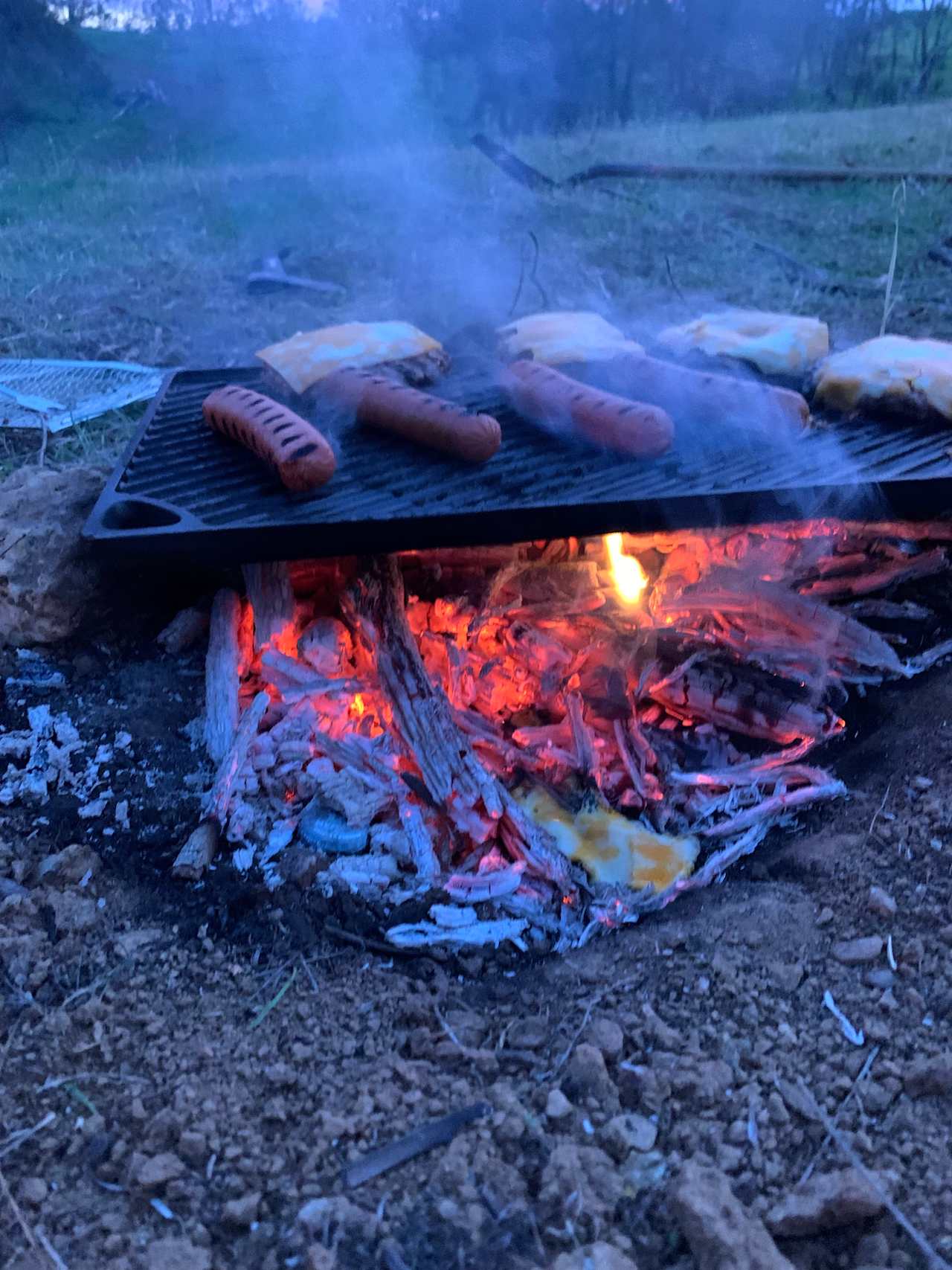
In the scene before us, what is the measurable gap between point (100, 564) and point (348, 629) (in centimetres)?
75

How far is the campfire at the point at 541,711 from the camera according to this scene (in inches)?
82.3

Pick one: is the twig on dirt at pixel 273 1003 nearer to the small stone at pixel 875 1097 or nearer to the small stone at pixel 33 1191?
the small stone at pixel 33 1191

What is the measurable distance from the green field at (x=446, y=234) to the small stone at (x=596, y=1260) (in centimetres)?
448

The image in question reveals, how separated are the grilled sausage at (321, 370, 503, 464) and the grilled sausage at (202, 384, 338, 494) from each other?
0.73 ft

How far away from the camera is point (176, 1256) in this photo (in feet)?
4.09

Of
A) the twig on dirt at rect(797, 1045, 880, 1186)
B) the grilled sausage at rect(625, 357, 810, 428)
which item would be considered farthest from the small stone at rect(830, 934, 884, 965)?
the grilled sausage at rect(625, 357, 810, 428)

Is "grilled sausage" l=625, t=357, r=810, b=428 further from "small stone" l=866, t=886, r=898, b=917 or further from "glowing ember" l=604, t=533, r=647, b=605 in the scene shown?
"small stone" l=866, t=886, r=898, b=917

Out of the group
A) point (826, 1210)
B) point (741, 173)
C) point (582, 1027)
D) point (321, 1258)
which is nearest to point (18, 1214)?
point (321, 1258)

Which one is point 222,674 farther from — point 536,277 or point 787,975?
point 536,277

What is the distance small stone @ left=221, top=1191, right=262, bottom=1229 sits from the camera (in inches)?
51.1

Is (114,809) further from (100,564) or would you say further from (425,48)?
(425,48)

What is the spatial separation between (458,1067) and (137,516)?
150 centimetres

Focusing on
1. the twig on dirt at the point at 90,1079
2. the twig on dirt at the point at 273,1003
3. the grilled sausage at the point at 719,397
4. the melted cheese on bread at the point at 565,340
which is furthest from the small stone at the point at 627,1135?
the melted cheese on bread at the point at 565,340

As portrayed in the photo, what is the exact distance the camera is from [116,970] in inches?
67.7
